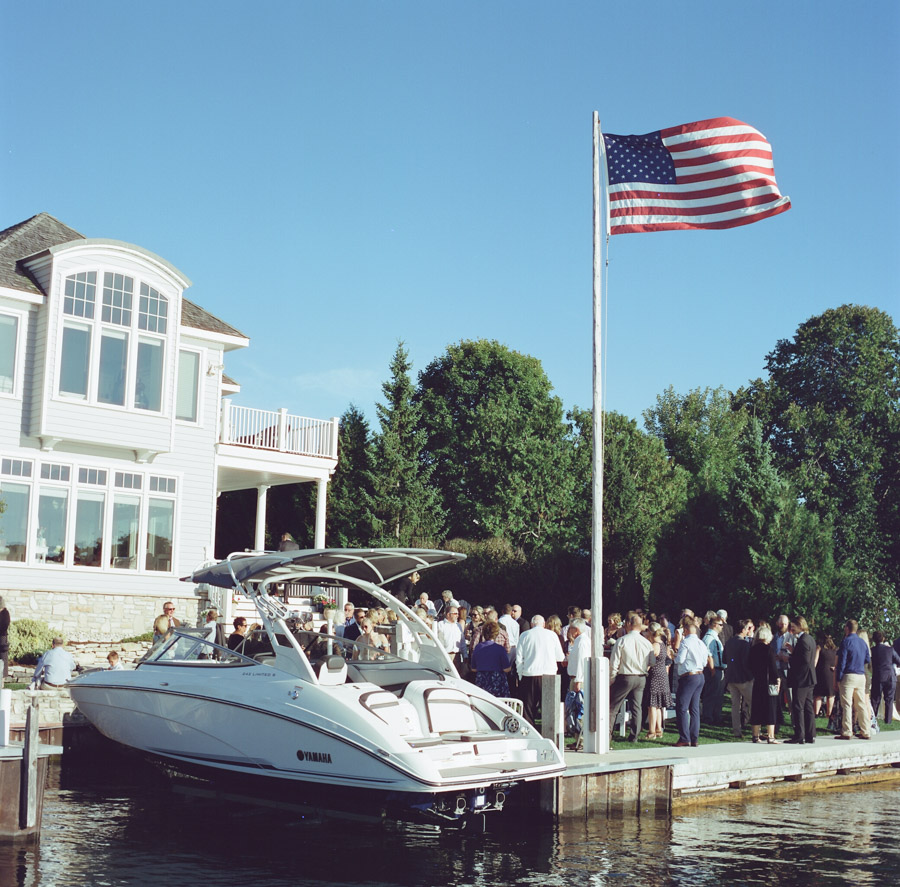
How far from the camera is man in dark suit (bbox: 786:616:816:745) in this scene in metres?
16.5

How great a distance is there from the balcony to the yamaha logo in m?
16.7

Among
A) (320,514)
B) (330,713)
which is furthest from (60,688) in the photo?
(320,514)

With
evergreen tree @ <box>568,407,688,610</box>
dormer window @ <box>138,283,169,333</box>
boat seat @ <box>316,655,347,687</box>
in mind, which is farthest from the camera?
evergreen tree @ <box>568,407,688,610</box>

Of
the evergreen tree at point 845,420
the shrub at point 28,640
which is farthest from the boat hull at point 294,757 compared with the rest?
the evergreen tree at point 845,420

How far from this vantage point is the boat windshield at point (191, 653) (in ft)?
43.0

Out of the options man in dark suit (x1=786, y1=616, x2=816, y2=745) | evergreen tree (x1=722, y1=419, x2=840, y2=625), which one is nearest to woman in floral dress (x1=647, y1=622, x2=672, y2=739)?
man in dark suit (x1=786, y1=616, x2=816, y2=745)

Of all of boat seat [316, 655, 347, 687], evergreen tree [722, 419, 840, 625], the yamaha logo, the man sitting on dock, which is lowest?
the yamaha logo

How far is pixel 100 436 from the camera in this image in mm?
24297

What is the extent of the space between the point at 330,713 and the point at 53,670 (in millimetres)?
8048

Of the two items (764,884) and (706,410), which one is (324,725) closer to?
(764,884)

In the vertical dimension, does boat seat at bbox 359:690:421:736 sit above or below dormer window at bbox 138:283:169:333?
below

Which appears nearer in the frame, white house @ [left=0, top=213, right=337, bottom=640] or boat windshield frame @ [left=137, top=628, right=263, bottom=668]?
boat windshield frame @ [left=137, top=628, right=263, bottom=668]

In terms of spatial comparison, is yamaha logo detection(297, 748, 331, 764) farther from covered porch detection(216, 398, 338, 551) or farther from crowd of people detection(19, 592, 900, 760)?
covered porch detection(216, 398, 338, 551)

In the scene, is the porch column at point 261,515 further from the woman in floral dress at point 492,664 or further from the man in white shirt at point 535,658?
the man in white shirt at point 535,658
